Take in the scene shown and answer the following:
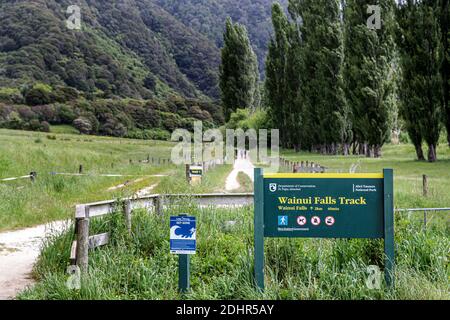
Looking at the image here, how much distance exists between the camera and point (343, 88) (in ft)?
137

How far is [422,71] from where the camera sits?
32.7 metres

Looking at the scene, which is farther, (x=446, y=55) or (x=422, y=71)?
(x=422, y=71)

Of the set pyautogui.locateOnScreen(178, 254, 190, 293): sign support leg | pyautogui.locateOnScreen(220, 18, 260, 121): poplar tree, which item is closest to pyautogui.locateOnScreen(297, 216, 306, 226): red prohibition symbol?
A: pyautogui.locateOnScreen(178, 254, 190, 293): sign support leg

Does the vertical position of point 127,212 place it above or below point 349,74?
below

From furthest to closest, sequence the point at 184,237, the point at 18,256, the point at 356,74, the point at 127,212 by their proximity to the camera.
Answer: the point at 356,74
the point at 18,256
the point at 127,212
the point at 184,237

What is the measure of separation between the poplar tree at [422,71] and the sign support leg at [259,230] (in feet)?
93.3

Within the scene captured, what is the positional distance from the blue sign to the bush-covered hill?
341 feet

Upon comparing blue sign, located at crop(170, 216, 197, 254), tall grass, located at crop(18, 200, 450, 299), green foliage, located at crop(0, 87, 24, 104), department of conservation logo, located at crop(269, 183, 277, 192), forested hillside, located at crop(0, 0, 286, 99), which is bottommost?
tall grass, located at crop(18, 200, 450, 299)

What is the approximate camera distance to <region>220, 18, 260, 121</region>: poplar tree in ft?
219

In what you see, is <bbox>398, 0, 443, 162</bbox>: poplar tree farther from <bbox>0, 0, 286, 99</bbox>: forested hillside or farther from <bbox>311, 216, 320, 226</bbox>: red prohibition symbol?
<bbox>0, 0, 286, 99</bbox>: forested hillside

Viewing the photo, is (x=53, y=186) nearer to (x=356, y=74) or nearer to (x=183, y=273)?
(x=183, y=273)

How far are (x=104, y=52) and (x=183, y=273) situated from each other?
140090mm

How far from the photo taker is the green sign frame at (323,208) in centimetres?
623

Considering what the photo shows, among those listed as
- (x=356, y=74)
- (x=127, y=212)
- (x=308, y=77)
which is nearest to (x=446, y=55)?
(x=356, y=74)
